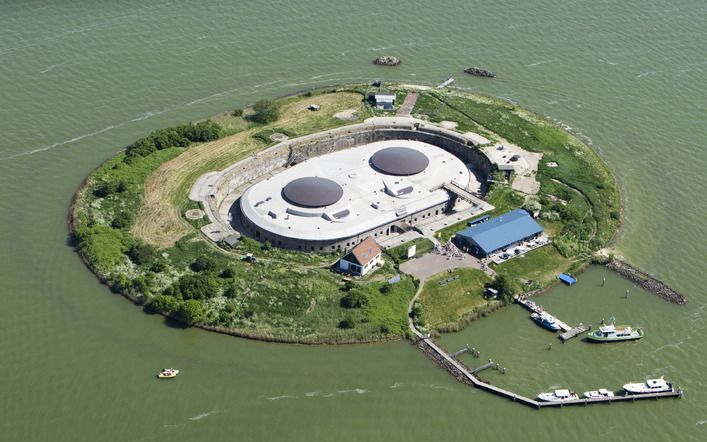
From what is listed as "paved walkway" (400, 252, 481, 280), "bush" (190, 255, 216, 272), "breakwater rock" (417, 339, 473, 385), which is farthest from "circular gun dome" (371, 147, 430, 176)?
"breakwater rock" (417, 339, 473, 385)

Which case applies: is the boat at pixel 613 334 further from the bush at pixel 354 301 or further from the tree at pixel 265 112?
the tree at pixel 265 112

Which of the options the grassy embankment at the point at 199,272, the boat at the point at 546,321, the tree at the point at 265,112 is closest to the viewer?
the grassy embankment at the point at 199,272

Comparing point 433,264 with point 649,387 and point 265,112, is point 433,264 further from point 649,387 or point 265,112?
point 265,112

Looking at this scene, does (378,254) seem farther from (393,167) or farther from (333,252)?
(393,167)

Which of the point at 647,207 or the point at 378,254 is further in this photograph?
the point at 647,207

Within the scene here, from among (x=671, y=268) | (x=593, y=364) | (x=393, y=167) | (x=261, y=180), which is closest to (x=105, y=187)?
(x=261, y=180)

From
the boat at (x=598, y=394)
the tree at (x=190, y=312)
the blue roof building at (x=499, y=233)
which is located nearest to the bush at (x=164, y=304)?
the tree at (x=190, y=312)

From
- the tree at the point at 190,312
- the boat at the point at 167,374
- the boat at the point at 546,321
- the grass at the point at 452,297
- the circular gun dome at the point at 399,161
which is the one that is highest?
the circular gun dome at the point at 399,161
